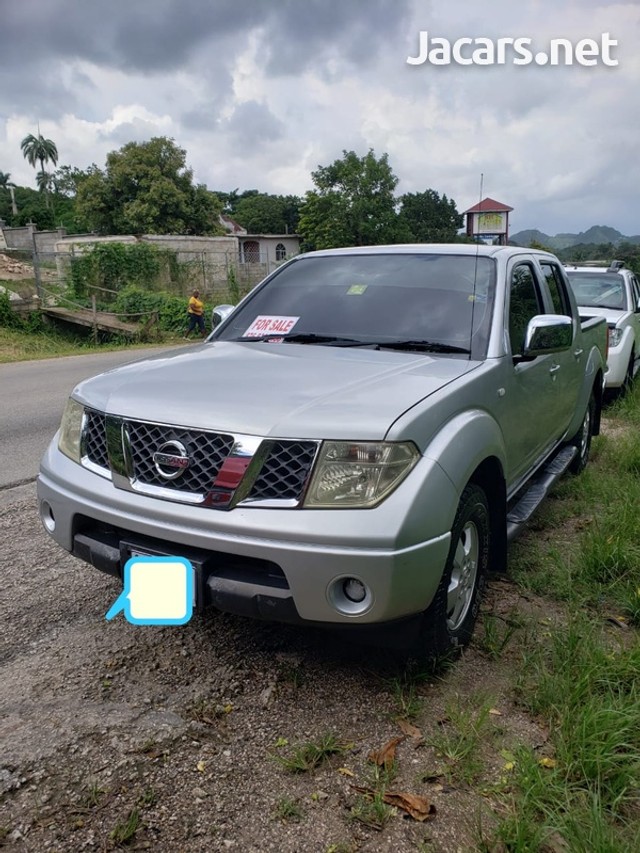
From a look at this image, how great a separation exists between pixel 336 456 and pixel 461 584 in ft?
3.03

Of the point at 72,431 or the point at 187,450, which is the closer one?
the point at 187,450

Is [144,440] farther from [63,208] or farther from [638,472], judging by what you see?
[63,208]

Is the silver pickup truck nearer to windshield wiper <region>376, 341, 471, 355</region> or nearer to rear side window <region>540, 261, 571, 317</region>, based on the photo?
windshield wiper <region>376, 341, 471, 355</region>

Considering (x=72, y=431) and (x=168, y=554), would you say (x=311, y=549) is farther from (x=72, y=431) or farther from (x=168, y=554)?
(x=72, y=431)

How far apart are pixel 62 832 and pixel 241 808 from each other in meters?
0.52

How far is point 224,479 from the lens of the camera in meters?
2.41

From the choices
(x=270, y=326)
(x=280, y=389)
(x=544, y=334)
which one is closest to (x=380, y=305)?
(x=270, y=326)

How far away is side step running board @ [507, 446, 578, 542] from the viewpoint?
352cm

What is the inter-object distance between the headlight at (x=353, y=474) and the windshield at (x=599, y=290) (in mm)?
7761

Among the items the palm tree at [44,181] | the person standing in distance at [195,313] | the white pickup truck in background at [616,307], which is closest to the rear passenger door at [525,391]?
the white pickup truck in background at [616,307]

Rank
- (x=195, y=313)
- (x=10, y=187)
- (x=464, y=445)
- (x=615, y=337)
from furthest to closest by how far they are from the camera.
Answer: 1. (x=10, y=187)
2. (x=195, y=313)
3. (x=615, y=337)
4. (x=464, y=445)

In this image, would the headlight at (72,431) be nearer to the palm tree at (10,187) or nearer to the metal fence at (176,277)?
the metal fence at (176,277)

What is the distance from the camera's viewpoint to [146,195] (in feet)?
151

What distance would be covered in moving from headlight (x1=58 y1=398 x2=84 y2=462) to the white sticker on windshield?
3.72 ft
